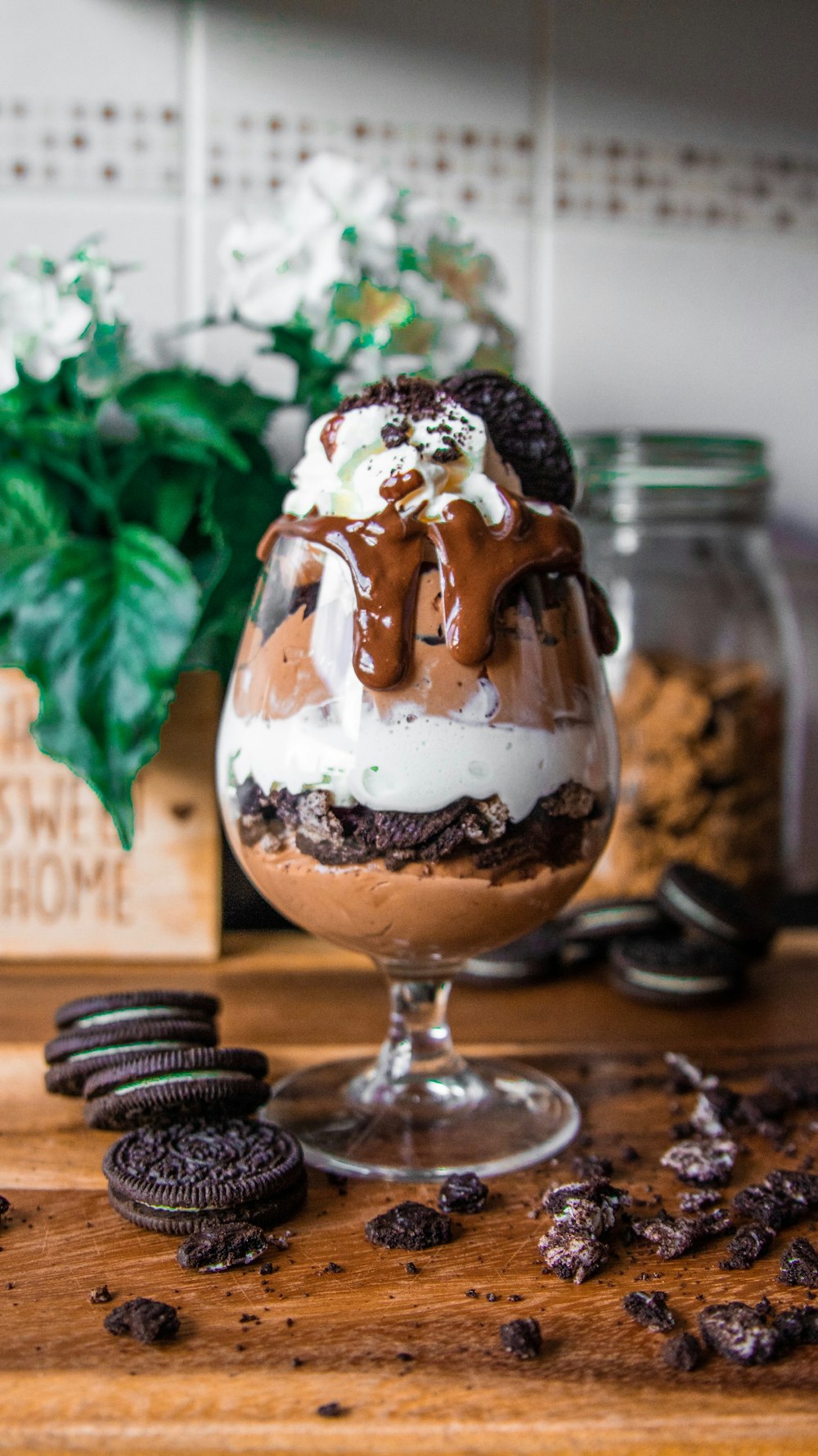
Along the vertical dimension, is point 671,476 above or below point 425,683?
above

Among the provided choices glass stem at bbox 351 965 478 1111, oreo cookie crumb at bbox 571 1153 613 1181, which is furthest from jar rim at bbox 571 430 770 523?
oreo cookie crumb at bbox 571 1153 613 1181

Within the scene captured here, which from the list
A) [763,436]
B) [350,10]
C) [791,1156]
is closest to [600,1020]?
[791,1156]

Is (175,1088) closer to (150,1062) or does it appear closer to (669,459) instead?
(150,1062)

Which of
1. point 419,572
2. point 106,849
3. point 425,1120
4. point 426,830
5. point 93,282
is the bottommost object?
point 425,1120

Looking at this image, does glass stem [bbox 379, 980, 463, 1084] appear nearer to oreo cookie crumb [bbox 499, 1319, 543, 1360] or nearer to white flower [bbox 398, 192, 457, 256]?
oreo cookie crumb [bbox 499, 1319, 543, 1360]

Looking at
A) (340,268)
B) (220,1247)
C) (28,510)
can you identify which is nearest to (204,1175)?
(220,1247)

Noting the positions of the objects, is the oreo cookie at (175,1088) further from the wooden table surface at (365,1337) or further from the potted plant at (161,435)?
the potted plant at (161,435)
